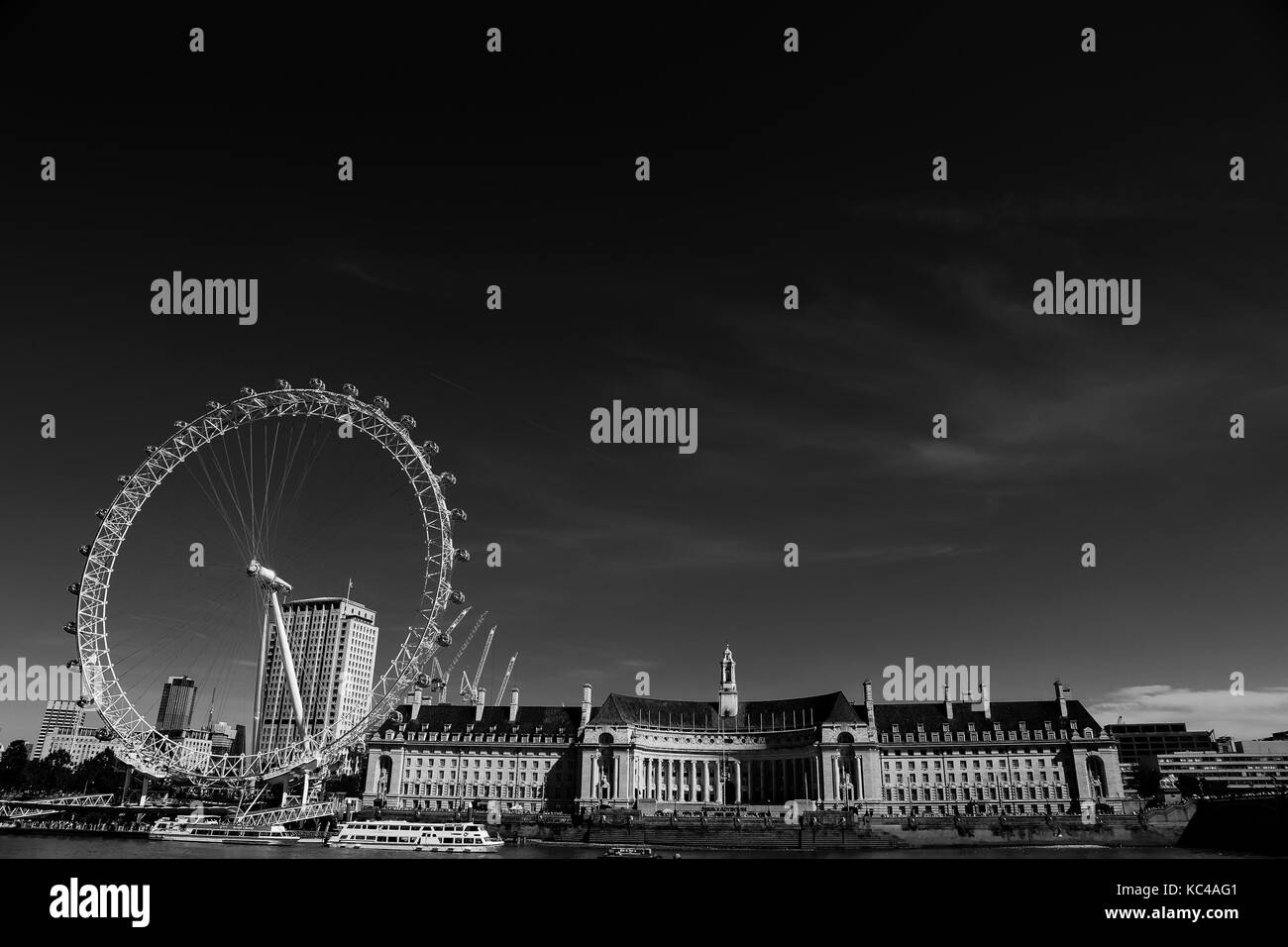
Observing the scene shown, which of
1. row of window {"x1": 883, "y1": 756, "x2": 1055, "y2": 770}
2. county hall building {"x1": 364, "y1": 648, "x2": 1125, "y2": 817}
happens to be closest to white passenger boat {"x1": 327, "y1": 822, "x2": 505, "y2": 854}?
county hall building {"x1": 364, "y1": 648, "x2": 1125, "y2": 817}

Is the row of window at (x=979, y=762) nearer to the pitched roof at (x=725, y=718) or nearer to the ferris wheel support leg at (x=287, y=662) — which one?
the pitched roof at (x=725, y=718)

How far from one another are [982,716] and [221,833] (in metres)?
121

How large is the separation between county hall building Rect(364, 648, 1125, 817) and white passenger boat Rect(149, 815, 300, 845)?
1727 inches

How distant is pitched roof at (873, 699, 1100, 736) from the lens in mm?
143000

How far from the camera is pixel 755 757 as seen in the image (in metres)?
162

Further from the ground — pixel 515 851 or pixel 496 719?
pixel 496 719

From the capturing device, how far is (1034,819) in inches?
4732

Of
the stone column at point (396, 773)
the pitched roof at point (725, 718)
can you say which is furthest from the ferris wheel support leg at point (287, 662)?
the pitched roof at point (725, 718)

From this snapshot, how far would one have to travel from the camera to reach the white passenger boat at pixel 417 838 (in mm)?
88312

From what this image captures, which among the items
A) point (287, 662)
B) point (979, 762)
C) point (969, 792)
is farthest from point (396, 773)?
point (979, 762)

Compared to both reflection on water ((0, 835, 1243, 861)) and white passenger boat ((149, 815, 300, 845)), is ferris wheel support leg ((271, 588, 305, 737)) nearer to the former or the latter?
white passenger boat ((149, 815, 300, 845))

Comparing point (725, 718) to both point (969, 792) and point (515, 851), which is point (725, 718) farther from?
point (515, 851)
